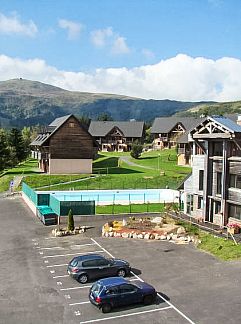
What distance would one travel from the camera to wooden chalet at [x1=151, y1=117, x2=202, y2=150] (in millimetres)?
115500

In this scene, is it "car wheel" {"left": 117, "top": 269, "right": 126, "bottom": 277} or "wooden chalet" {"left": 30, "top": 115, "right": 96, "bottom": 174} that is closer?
"car wheel" {"left": 117, "top": 269, "right": 126, "bottom": 277}

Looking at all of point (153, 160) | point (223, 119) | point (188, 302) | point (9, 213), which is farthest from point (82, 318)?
point (153, 160)

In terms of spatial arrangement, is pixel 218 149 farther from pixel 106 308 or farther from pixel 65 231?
pixel 106 308

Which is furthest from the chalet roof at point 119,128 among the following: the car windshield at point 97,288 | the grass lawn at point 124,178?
the car windshield at point 97,288

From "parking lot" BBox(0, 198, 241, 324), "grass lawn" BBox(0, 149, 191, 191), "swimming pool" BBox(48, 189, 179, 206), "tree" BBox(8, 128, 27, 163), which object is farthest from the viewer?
"tree" BBox(8, 128, 27, 163)

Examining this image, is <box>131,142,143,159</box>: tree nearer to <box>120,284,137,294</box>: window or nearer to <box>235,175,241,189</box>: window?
<box>235,175,241,189</box>: window

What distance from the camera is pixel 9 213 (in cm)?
4844

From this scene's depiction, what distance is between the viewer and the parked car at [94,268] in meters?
24.5

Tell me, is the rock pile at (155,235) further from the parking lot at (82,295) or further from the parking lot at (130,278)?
the parking lot at (82,295)

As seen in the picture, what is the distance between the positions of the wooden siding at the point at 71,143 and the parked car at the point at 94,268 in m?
51.9

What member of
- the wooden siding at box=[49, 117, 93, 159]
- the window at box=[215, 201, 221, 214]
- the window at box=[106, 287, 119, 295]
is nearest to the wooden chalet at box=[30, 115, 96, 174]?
the wooden siding at box=[49, 117, 93, 159]

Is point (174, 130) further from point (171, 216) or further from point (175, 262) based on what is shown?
point (175, 262)

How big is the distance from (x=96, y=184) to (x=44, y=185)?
28.0 feet

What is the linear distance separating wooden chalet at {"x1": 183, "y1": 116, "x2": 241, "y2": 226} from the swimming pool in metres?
11.5
